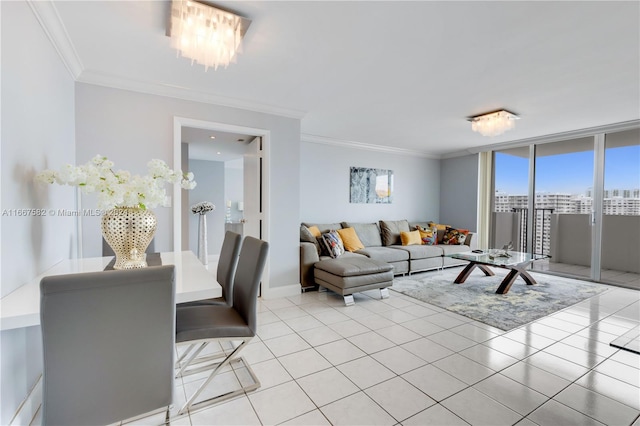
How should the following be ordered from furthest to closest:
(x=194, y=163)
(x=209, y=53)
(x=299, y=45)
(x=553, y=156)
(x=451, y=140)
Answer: (x=194, y=163)
(x=451, y=140)
(x=553, y=156)
(x=299, y=45)
(x=209, y=53)

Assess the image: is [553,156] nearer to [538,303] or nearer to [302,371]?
[538,303]

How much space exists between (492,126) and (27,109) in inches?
175

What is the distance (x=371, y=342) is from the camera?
8.67ft

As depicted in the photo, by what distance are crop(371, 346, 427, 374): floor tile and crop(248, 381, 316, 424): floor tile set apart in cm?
72

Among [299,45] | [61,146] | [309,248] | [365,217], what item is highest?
[299,45]

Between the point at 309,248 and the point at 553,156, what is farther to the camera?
the point at 553,156

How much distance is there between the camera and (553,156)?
17.3 ft

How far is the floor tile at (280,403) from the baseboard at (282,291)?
1.85 m

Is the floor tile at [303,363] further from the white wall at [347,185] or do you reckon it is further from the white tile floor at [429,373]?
the white wall at [347,185]

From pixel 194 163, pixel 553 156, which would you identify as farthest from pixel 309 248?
pixel 553 156

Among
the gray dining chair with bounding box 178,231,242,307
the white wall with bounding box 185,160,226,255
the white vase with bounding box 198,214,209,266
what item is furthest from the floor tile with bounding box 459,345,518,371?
the white wall with bounding box 185,160,226,255

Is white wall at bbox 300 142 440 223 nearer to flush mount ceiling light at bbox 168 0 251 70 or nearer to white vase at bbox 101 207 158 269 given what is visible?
flush mount ceiling light at bbox 168 0 251 70

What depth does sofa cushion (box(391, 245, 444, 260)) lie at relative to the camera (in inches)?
204

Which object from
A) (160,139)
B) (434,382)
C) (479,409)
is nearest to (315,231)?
(160,139)
